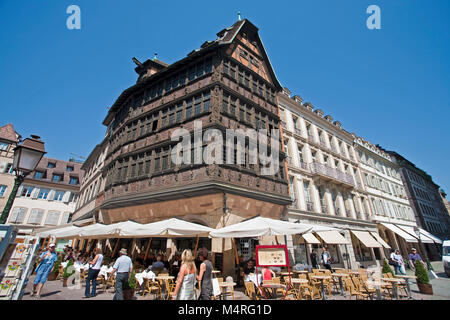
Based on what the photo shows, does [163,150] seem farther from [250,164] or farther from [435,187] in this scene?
[435,187]

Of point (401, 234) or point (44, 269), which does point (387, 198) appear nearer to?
point (401, 234)

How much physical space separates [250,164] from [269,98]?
6879mm

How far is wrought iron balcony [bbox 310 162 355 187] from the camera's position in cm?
1782

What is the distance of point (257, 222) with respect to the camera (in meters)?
8.20

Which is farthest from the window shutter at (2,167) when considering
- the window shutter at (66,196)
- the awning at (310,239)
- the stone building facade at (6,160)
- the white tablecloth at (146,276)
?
the awning at (310,239)

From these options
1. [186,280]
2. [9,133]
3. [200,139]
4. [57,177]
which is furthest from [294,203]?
[9,133]

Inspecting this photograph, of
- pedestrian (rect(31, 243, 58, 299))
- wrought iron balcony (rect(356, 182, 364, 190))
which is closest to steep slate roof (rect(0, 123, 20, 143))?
pedestrian (rect(31, 243, 58, 299))

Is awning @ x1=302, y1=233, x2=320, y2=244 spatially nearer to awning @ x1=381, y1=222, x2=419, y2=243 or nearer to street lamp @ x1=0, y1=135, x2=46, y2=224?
awning @ x1=381, y1=222, x2=419, y2=243

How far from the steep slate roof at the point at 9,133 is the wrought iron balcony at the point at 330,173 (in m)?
38.9

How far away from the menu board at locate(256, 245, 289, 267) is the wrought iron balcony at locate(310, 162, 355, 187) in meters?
12.7

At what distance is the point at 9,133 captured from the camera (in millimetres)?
29531

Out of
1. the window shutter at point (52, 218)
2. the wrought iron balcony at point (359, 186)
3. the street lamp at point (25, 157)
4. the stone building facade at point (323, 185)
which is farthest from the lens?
the window shutter at point (52, 218)

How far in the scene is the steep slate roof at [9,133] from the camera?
94.3 ft

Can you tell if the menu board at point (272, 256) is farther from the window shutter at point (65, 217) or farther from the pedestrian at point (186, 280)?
the window shutter at point (65, 217)
